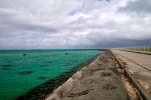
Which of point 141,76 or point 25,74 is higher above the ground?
point 141,76

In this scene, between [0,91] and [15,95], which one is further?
[0,91]

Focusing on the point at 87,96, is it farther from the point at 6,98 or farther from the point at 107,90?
the point at 6,98

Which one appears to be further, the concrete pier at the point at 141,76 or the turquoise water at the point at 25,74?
the turquoise water at the point at 25,74

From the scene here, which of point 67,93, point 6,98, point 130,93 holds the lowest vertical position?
point 6,98

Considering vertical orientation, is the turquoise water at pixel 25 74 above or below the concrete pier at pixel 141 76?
below

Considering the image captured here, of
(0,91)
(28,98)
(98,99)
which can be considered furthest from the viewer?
(0,91)

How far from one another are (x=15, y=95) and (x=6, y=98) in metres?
0.50

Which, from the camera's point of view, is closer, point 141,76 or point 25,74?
point 141,76

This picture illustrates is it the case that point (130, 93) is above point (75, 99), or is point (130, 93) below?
above

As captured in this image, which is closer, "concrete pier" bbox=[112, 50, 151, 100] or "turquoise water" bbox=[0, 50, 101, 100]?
"concrete pier" bbox=[112, 50, 151, 100]

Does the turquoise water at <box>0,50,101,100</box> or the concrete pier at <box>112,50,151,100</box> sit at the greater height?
the concrete pier at <box>112,50,151,100</box>

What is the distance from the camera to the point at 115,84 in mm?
6172

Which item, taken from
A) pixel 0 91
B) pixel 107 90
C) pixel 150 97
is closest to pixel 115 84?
pixel 107 90

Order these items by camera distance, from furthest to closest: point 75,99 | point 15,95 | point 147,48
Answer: point 147,48 < point 15,95 < point 75,99
